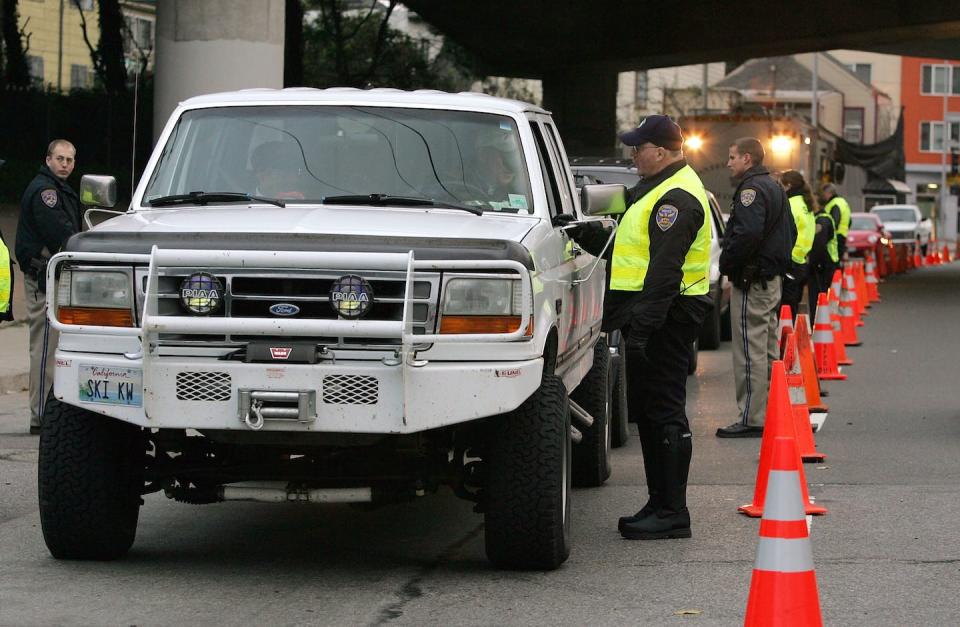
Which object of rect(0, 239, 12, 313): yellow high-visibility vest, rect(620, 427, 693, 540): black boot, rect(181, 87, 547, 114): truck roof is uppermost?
rect(181, 87, 547, 114): truck roof

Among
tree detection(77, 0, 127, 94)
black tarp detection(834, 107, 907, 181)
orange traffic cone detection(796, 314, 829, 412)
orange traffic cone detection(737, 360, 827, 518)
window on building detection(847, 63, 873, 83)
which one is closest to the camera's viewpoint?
orange traffic cone detection(737, 360, 827, 518)

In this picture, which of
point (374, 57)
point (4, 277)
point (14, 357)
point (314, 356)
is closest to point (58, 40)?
point (374, 57)

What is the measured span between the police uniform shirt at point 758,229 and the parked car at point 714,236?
1.08 metres

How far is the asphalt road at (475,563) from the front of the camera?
244 inches

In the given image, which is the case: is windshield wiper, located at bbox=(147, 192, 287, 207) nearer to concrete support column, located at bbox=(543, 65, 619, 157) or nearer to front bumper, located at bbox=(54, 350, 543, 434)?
front bumper, located at bbox=(54, 350, 543, 434)

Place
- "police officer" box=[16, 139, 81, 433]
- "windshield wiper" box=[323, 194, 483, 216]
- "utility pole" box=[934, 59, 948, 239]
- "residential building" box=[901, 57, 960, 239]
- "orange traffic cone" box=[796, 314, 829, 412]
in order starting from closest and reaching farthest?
"windshield wiper" box=[323, 194, 483, 216] → "police officer" box=[16, 139, 81, 433] → "orange traffic cone" box=[796, 314, 829, 412] → "utility pole" box=[934, 59, 948, 239] → "residential building" box=[901, 57, 960, 239]

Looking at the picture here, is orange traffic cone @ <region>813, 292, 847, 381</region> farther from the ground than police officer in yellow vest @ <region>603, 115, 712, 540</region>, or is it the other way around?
police officer in yellow vest @ <region>603, 115, 712, 540</region>

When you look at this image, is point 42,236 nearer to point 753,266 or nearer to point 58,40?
point 753,266

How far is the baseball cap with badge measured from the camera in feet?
Result: 25.7

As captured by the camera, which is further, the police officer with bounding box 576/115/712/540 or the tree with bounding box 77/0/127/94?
the tree with bounding box 77/0/127/94

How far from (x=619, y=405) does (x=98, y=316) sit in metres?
5.14

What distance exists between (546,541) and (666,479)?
1219 millimetres

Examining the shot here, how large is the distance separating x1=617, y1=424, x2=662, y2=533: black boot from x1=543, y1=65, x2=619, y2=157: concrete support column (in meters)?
33.0

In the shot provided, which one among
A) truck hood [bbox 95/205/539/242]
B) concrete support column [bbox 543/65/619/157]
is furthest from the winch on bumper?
concrete support column [bbox 543/65/619/157]
